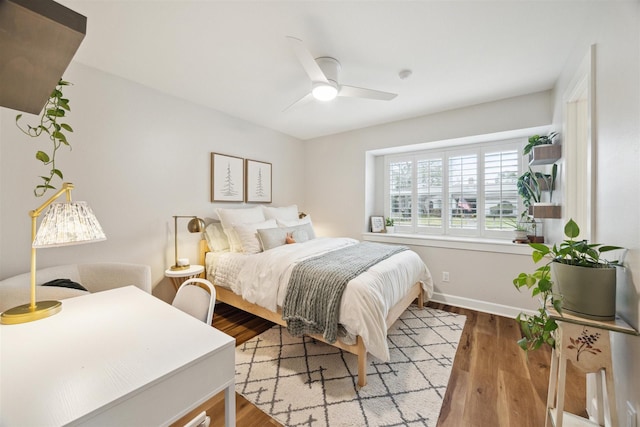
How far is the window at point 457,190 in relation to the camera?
3283 millimetres

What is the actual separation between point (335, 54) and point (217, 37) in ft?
3.00

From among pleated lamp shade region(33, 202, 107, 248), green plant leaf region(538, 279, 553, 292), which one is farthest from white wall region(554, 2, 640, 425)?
pleated lamp shade region(33, 202, 107, 248)

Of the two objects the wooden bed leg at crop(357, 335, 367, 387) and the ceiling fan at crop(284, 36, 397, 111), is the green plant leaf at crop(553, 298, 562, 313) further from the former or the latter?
the ceiling fan at crop(284, 36, 397, 111)

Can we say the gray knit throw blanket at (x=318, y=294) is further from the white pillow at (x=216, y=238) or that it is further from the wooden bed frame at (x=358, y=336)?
the white pillow at (x=216, y=238)

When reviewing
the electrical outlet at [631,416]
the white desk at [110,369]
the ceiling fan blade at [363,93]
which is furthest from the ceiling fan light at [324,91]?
the electrical outlet at [631,416]

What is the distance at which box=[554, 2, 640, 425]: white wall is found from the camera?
3.65 ft

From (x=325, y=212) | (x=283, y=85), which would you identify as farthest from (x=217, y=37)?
(x=325, y=212)

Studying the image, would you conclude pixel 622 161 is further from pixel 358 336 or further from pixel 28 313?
pixel 28 313

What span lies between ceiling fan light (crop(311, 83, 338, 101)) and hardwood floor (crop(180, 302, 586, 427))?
2.34 meters

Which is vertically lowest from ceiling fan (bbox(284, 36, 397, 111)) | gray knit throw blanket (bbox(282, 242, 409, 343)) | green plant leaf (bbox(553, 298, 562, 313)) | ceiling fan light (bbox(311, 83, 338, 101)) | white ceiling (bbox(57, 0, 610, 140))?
gray knit throw blanket (bbox(282, 242, 409, 343))

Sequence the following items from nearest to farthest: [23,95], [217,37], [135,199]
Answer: [23,95]
[217,37]
[135,199]

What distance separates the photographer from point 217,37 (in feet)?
6.21

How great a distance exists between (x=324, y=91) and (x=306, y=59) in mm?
365

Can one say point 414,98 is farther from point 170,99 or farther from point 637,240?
point 170,99
